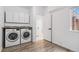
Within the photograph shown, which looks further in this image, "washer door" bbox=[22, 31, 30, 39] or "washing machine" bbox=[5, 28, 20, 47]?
"washer door" bbox=[22, 31, 30, 39]

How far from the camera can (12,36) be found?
2.15m

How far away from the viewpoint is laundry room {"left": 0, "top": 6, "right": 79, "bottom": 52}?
2.06m

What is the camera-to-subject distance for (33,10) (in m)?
2.08

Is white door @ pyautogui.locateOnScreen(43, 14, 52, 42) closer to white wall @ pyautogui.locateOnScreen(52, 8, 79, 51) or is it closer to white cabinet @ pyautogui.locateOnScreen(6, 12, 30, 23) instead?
white wall @ pyautogui.locateOnScreen(52, 8, 79, 51)

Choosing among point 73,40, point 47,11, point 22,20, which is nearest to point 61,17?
point 47,11

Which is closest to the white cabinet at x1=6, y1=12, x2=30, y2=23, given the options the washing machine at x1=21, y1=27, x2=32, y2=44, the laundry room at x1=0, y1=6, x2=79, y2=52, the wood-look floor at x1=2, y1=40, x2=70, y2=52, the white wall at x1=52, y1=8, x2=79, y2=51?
the laundry room at x1=0, y1=6, x2=79, y2=52

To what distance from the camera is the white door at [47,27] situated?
2.13 meters

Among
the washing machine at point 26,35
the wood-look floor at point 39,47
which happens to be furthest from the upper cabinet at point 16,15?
the wood-look floor at point 39,47

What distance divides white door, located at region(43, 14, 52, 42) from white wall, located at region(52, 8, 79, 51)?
4.0 inches

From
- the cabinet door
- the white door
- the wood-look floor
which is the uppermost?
the cabinet door

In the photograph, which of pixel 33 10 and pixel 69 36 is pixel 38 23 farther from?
pixel 69 36

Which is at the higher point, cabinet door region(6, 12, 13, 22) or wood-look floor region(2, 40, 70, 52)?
cabinet door region(6, 12, 13, 22)

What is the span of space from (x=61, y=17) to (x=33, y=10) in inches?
28.4
